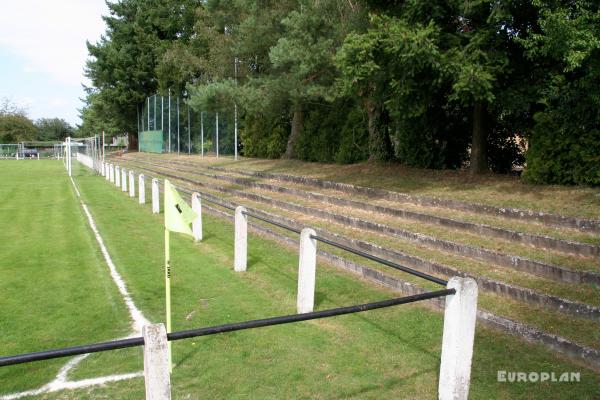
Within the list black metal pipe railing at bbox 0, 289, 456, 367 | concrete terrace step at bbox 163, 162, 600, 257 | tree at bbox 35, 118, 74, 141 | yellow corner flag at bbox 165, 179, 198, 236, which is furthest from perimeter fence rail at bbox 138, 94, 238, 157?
tree at bbox 35, 118, 74, 141

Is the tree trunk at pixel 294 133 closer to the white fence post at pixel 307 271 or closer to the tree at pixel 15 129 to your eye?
the white fence post at pixel 307 271

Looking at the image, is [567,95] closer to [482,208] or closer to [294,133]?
[482,208]

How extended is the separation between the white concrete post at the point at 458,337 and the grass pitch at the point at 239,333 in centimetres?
39

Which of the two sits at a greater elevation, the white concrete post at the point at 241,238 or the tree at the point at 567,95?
the tree at the point at 567,95

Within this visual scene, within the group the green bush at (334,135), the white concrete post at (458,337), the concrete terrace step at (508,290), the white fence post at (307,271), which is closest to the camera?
the white concrete post at (458,337)

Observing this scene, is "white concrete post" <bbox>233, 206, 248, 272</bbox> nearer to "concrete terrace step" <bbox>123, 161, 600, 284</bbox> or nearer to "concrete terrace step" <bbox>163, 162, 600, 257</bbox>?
"concrete terrace step" <bbox>123, 161, 600, 284</bbox>

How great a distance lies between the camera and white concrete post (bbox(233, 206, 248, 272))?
26.9ft

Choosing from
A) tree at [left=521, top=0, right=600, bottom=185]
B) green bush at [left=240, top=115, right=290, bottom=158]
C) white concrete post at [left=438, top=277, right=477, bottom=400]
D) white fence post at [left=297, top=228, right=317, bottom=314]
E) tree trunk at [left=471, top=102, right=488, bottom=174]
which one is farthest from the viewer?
green bush at [left=240, top=115, right=290, bottom=158]

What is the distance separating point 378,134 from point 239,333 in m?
12.0

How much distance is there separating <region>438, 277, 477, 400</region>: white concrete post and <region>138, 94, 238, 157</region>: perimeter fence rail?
22.4 metres

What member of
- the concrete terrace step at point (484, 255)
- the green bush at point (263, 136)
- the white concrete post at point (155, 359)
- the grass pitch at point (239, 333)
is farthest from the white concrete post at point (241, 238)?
the green bush at point (263, 136)

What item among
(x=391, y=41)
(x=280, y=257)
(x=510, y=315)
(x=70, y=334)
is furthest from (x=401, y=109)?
(x=70, y=334)

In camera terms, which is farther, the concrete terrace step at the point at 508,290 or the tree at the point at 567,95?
the tree at the point at 567,95

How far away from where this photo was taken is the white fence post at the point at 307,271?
19.8 feet
